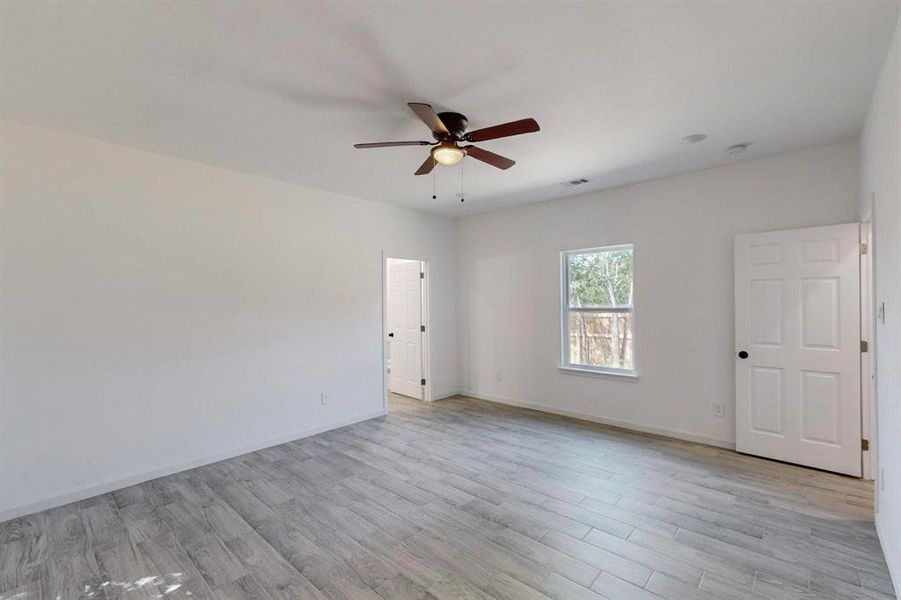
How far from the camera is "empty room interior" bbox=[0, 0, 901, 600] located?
6.70ft

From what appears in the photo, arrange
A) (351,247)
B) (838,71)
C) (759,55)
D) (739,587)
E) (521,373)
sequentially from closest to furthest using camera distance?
(739,587) → (759,55) → (838,71) → (351,247) → (521,373)

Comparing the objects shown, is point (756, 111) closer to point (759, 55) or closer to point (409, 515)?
point (759, 55)

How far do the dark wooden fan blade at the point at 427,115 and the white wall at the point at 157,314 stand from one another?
2440mm

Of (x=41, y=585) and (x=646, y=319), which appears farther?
(x=646, y=319)

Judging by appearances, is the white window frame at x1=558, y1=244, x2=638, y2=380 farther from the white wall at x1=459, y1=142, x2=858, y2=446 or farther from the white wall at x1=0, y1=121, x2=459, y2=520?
the white wall at x1=0, y1=121, x2=459, y2=520

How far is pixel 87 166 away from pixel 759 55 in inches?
176

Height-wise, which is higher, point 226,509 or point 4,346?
point 4,346

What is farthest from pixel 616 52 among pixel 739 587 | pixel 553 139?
pixel 739 587

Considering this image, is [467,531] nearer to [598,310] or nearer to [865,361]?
[598,310]

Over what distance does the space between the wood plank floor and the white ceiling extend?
266 cm

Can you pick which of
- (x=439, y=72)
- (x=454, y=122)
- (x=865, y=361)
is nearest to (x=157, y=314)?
(x=454, y=122)

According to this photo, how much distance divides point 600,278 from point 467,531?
10.9ft

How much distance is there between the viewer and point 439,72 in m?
2.28

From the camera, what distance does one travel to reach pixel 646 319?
4.42 m
